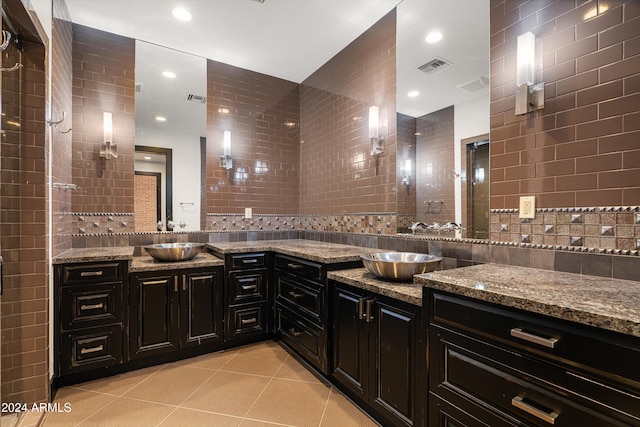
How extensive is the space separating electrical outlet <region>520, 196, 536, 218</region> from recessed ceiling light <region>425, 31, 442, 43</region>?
1.30 metres

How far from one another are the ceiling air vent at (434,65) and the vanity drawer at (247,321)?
2442 millimetres

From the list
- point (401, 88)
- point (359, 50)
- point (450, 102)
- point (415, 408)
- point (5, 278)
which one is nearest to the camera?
point (415, 408)

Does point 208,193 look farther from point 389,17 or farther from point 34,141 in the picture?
point 389,17

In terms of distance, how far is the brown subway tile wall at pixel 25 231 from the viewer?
5.83ft

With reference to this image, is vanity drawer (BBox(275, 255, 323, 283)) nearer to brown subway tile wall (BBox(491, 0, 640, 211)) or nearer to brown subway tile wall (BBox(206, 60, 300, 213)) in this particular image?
brown subway tile wall (BBox(206, 60, 300, 213))

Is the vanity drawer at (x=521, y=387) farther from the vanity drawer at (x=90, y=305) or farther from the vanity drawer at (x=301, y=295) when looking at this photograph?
the vanity drawer at (x=90, y=305)

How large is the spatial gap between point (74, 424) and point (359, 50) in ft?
11.6

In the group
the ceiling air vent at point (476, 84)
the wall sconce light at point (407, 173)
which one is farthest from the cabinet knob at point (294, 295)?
the ceiling air vent at point (476, 84)

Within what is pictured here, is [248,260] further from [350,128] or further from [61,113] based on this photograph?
[61,113]

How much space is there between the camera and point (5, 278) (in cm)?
178

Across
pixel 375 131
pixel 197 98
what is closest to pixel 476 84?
pixel 375 131

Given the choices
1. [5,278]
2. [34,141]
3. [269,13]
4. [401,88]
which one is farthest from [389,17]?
[5,278]

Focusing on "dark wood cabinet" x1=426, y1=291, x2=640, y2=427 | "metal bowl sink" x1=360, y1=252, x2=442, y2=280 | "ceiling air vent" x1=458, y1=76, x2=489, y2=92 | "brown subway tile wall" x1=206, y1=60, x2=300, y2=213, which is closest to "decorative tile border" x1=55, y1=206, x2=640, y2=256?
"metal bowl sink" x1=360, y1=252, x2=442, y2=280

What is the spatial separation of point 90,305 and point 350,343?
1920 millimetres
